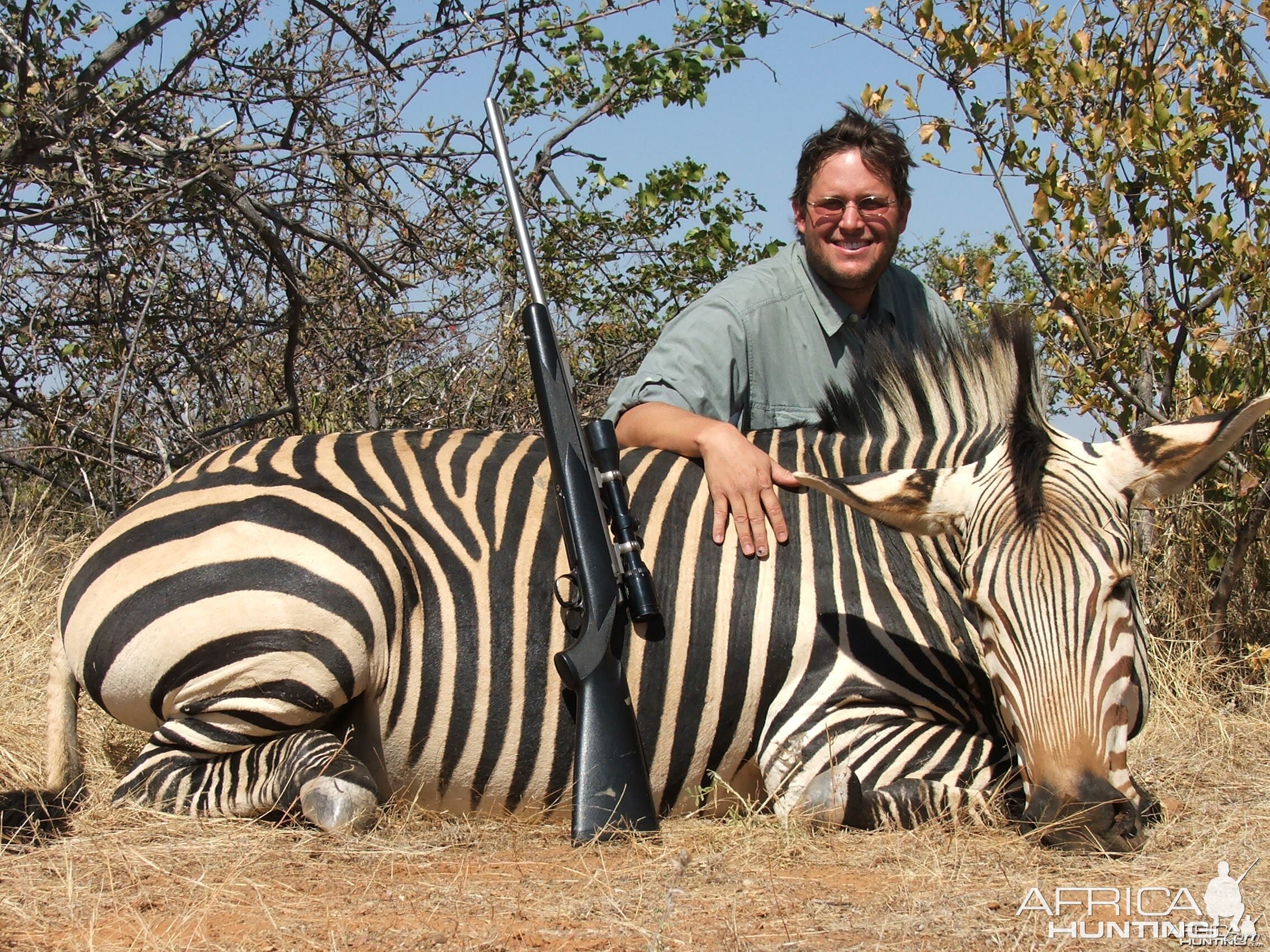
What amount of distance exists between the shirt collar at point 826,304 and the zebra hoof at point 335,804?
2208 millimetres

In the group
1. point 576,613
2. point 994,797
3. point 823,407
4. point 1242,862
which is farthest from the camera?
point 823,407

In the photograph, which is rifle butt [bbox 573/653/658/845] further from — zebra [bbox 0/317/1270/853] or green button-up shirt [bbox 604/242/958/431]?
green button-up shirt [bbox 604/242/958/431]

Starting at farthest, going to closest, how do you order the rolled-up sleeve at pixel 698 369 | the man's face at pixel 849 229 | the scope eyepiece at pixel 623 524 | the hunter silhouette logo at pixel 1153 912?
the man's face at pixel 849 229 < the rolled-up sleeve at pixel 698 369 < the scope eyepiece at pixel 623 524 < the hunter silhouette logo at pixel 1153 912

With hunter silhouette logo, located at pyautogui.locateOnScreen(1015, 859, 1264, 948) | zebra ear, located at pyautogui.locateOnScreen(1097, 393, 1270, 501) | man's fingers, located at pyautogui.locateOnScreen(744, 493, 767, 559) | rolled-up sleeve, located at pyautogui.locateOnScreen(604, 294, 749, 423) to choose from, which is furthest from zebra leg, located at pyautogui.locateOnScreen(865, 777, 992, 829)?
rolled-up sleeve, located at pyautogui.locateOnScreen(604, 294, 749, 423)

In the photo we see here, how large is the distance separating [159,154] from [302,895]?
3642mm

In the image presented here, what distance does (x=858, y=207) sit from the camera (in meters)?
4.18

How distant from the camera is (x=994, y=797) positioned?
3.01 m

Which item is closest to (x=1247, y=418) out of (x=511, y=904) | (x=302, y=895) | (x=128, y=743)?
(x=511, y=904)

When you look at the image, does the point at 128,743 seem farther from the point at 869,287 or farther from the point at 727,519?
the point at 869,287

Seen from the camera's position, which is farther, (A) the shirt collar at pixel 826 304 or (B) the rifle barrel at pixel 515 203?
(A) the shirt collar at pixel 826 304

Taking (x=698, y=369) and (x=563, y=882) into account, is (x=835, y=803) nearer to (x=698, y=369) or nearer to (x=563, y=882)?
(x=563, y=882)

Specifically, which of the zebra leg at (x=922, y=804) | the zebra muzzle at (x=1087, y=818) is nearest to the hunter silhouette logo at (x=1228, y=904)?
the zebra muzzle at (x=1087, y=818)

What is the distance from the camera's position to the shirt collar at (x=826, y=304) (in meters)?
4.22

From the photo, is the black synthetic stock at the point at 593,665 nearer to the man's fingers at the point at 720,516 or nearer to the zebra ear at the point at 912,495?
the man's fingers at the point at 720,516
